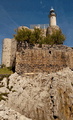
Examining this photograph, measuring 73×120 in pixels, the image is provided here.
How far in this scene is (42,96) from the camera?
2362cm

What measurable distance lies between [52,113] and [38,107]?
2.65 meters

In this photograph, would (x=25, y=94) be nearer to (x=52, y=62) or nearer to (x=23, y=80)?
(x=23, y=80)

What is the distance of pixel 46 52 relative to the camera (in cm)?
3300

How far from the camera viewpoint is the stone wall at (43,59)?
3048 centimetres

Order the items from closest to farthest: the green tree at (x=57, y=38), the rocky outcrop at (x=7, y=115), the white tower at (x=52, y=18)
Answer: the rocky outcrop at (x=7, y=115) → the green tree at (x=57, y=38) → the white tower at (x=52, y=18)

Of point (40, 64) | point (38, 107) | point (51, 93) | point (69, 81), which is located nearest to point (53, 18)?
point (40, 64)

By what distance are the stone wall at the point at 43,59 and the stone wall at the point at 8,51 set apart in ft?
37.0

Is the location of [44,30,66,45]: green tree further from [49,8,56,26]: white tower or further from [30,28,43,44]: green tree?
[49,8,56,26]: white tower

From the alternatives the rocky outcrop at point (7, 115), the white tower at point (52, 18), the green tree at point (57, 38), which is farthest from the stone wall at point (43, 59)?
the white tower at point (52, 18)

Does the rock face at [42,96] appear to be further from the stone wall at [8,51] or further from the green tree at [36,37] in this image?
the stone wall at [8,51]

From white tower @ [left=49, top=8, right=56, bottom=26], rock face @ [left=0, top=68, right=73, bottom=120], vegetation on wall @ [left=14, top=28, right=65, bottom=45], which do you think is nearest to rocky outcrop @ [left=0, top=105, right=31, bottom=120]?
rock face @ [left=0, top=68, right=73, bottom=120]

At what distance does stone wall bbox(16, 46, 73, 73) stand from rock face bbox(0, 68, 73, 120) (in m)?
2.55

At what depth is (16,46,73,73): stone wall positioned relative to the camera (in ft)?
100.0

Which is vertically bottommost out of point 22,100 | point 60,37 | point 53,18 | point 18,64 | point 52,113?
point 52,113
